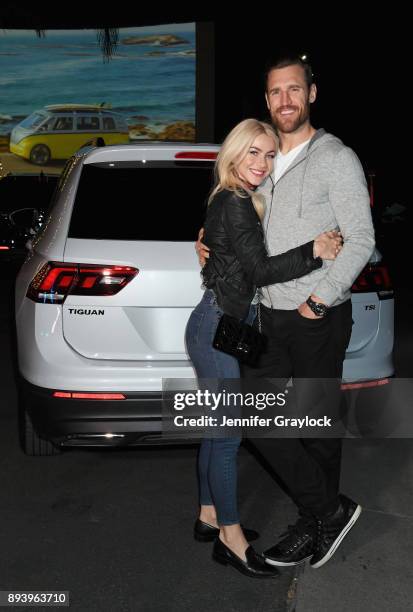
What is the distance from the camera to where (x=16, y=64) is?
2344 cm

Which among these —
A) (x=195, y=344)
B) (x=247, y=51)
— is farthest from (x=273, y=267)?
(x=247, y=51)

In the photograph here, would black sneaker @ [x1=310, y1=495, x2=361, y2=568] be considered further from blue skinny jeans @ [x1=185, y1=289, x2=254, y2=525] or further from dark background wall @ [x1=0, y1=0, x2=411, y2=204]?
dark background wall @ [x1=0, y1=0, x2=411, y2=204]

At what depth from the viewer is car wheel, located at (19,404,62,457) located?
4.55 m

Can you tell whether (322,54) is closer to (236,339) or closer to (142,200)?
(142,200)

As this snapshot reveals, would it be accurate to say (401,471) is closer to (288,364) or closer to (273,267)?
(288,364)

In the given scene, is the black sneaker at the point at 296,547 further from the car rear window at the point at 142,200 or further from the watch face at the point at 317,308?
the car rear window at the point at 142,200

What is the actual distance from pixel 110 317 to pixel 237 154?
1.07 metres

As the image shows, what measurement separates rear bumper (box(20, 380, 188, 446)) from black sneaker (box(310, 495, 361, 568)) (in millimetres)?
785

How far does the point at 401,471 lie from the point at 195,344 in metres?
1.78

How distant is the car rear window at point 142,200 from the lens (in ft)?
13.2

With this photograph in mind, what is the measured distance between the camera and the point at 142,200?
13.9ft

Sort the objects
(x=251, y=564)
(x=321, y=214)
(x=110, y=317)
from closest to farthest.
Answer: (x=321, y=214), (x=251, y=564), (x=110, y=317)

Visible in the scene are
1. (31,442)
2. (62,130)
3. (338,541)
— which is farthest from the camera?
(62,130)

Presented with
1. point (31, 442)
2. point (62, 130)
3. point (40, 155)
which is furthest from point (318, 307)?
point (40, 155)
